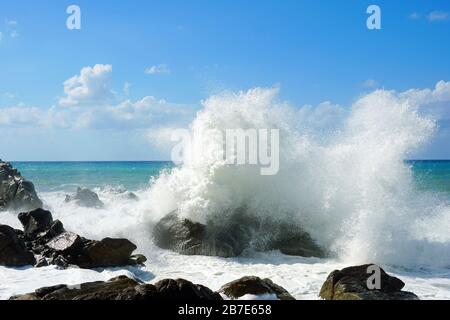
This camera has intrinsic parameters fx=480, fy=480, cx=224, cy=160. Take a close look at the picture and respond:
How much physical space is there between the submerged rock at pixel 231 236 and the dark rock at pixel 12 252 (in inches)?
135

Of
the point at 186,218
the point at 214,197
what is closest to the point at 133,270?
the point at 186,218

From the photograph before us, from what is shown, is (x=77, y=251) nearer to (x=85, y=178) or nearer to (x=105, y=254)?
(x=105, y=254)

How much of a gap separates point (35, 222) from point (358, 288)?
8.27 meters

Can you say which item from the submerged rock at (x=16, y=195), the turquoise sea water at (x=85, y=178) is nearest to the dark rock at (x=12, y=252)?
the submerged rock at (x=16, y=195)

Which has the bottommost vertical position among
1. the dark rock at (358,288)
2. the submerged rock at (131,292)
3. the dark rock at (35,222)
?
the dark rock at (358,288)

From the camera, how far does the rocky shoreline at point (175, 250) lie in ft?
22.3

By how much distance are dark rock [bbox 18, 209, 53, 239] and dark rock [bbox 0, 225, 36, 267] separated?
142cm

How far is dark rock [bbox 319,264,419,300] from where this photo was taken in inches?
288

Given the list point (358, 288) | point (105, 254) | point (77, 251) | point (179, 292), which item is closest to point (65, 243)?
point (77, 251)

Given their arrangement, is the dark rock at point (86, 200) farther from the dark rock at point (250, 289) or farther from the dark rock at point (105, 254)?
the dark rock at point (250, 289)

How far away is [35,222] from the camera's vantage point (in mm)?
12086
